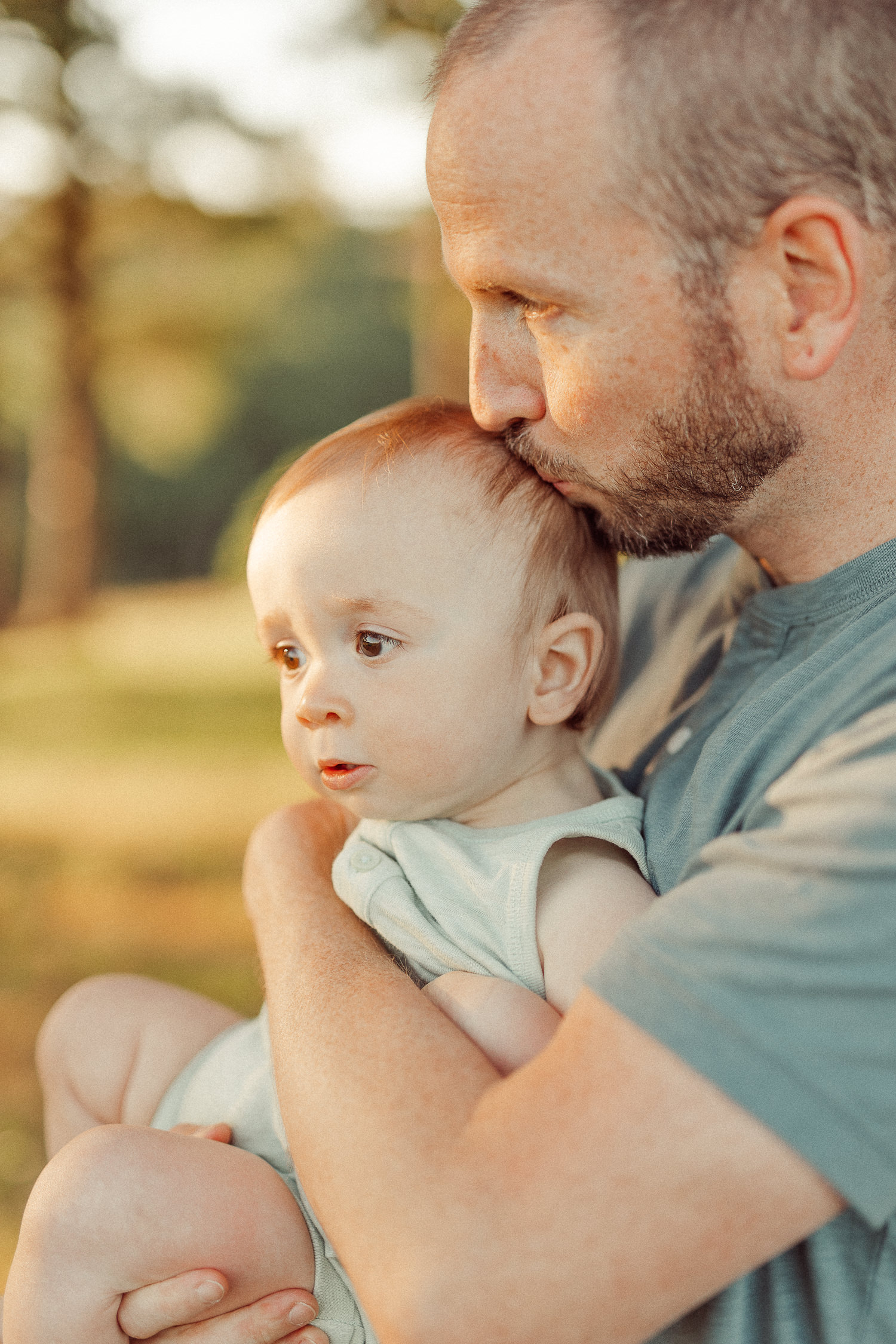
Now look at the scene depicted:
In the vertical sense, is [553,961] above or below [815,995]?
below

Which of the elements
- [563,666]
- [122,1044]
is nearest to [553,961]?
[563,666]

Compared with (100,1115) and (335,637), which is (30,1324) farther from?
(335,637)

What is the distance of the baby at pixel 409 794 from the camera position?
55.6 inches

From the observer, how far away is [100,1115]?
6.36 ft

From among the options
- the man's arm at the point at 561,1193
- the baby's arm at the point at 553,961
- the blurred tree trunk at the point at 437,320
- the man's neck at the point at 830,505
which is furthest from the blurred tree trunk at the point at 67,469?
the man's arm at the point at 561,1193

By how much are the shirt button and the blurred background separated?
100cm

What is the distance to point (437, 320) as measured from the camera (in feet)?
→ 28.0

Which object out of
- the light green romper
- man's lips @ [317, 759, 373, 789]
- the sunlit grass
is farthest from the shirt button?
the sunlit grass

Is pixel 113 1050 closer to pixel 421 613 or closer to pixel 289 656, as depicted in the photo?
pixel 289 656

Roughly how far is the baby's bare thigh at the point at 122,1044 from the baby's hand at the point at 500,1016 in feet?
2.18

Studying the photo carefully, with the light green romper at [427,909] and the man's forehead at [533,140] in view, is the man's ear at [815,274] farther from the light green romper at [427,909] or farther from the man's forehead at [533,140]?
the light green romper at [427,909]

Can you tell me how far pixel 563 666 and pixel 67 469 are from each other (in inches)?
496

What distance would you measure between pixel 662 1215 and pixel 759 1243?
92mm

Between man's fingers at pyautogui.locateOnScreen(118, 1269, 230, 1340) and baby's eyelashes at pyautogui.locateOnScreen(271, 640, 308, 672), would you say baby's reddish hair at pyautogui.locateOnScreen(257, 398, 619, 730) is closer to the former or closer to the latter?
baby's eyelashes at pyautogui.locateOnScreen(271, 640, 308, 672)
